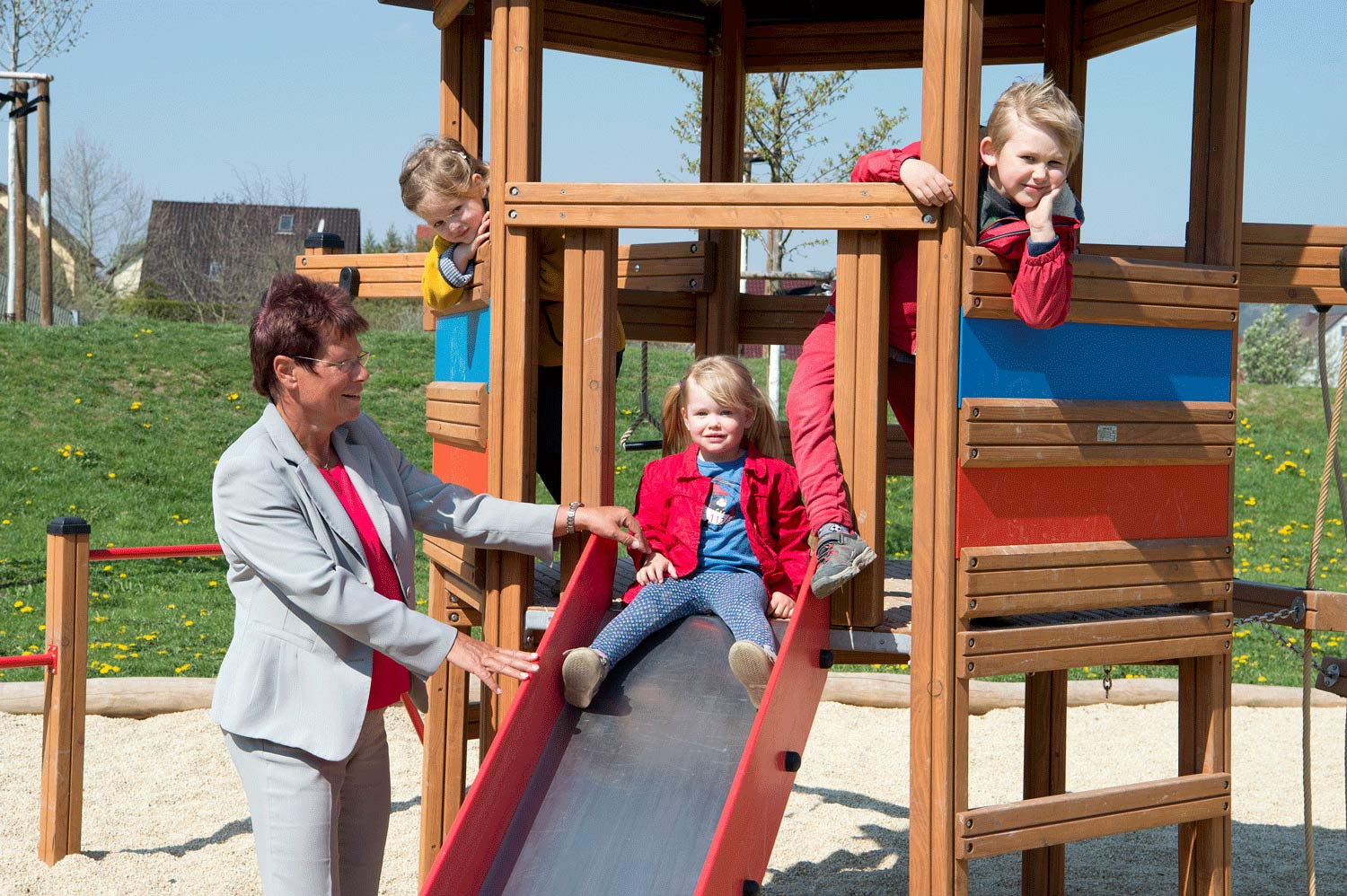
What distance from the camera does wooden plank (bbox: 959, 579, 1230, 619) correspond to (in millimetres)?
3326

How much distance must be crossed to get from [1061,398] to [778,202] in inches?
35.6

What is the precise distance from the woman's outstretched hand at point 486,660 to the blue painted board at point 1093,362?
1280mm

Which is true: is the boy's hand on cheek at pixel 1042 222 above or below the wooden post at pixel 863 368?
above

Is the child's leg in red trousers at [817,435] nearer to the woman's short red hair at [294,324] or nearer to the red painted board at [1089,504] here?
the red painted board at [1089,504]

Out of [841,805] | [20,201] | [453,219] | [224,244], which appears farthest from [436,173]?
[224,244]

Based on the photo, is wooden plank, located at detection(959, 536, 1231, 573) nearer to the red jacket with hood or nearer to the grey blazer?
the red jacket with hood

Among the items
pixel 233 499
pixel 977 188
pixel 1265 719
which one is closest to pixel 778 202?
pixel 977 188

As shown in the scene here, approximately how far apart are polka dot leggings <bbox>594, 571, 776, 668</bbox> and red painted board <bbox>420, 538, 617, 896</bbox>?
12 centimetres

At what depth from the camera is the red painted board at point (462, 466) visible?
407 cm

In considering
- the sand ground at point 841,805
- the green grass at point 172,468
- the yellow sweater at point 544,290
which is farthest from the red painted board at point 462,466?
the green grass at point 172,468

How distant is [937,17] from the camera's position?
325 cm

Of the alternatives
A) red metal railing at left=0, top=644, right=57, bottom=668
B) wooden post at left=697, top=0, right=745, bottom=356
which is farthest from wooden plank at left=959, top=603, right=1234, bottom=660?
red metal railing at left=0, top=644, right=57, bottom=668

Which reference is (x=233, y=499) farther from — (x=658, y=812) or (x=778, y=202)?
(x=778, y=202)

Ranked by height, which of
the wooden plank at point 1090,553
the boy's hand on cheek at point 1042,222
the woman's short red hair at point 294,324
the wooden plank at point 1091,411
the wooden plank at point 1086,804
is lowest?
the wooden plank at point 1086,804
